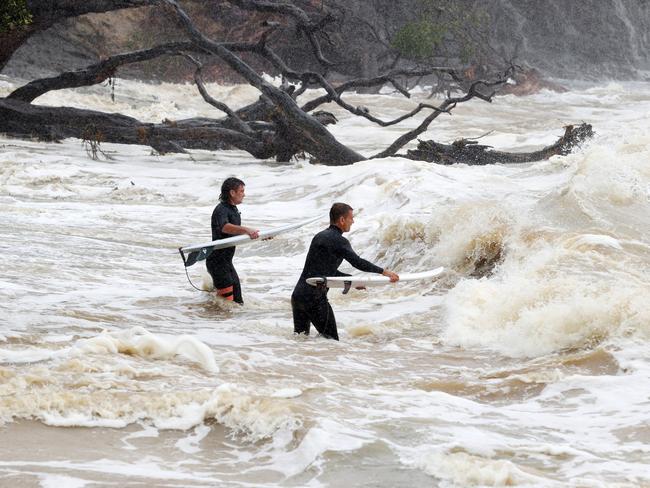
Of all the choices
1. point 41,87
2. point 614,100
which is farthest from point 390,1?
point 41,87

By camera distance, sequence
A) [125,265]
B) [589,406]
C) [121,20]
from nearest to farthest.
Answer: [589,406]
[125,265]
[121,20]

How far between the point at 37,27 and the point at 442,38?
2307 cm

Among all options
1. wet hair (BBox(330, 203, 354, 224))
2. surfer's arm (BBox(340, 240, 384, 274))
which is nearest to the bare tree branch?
wet hair (BBox(330, 203, 354, 224))

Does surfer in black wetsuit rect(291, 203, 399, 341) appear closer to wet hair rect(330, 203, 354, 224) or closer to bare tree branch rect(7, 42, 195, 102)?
wet hair rect(330, 203, 354, 224)

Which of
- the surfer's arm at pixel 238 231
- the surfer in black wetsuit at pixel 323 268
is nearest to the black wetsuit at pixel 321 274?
the surfer in black wetsuit at pixel 323 268

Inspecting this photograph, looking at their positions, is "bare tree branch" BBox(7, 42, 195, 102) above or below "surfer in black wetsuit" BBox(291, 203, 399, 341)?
above

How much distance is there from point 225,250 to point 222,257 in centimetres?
7

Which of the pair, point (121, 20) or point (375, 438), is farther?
point (121, 20)

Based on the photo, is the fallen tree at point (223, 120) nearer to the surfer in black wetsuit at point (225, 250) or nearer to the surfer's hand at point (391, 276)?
the surfer in black wetsuit at point (225, 250)

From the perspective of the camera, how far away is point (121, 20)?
38.6m

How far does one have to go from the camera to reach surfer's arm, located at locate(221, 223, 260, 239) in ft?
29.7

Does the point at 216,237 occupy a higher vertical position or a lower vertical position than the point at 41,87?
lower

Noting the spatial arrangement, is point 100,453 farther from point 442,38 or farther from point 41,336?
point 442,38

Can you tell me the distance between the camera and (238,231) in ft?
29.8
